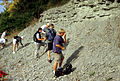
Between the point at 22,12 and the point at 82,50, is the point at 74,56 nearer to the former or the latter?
the point at 82,50

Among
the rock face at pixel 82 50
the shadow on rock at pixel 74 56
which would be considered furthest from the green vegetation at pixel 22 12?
the shadow on rock at pixel 74 56

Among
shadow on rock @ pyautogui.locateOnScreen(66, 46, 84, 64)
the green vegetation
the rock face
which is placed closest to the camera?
the rock face

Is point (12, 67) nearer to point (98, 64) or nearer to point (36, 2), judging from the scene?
point (98, 64)

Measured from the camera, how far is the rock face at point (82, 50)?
524cm

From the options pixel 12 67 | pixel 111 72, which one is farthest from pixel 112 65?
pixel 12 67

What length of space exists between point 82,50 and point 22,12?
41.4 feet

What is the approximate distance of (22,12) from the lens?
17.0m

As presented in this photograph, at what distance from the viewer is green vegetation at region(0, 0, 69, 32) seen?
1622cm

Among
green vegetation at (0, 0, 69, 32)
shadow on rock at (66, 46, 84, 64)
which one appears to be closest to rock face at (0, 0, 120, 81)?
shadow on rock at (66, 46, 84, 64)

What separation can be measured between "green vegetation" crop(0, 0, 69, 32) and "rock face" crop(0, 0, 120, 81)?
176 inches

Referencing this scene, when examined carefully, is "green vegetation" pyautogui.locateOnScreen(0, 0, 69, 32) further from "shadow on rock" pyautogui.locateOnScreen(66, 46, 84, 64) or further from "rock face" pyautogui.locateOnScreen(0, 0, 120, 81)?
"shadow on rock" pyautogui.locateOnScreen(66, 46, 84, 64)

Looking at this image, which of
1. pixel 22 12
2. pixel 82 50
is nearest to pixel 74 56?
pixel 82 50

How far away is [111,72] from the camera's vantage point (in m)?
4.82

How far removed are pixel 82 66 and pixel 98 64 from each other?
0.69 meters
